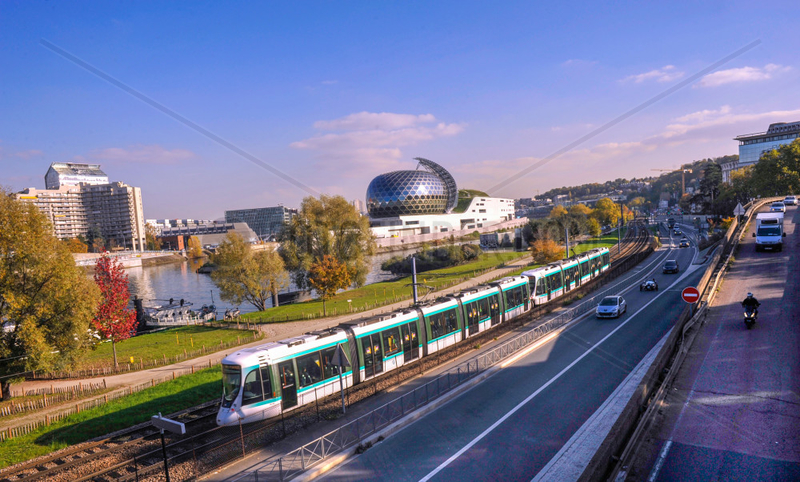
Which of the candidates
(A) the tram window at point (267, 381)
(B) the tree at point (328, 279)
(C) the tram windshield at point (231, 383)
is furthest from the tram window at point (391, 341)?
(B) the tree at point (328, 279)

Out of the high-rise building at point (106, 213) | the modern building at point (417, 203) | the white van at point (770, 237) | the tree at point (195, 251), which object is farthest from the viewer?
the high-rise building at point (106, 213)

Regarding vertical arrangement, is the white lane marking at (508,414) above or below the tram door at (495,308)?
below

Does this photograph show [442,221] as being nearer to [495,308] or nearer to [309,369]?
[495,308]

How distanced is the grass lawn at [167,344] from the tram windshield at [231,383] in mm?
16259

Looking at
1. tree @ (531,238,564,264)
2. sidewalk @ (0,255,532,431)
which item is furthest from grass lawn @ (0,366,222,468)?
tree @ (531,238,564,264)

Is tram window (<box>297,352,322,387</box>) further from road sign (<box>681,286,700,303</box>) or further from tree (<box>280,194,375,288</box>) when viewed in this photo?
tree (<box>280,194,375,288</box>)

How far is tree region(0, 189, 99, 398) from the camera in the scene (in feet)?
64.7

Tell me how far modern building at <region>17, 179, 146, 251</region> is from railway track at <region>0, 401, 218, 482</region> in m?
192

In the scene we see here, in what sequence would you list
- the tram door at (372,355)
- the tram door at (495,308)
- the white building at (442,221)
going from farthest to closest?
the white building at (442,221) → the tram door at (495,308) → the tram door at (372,355)

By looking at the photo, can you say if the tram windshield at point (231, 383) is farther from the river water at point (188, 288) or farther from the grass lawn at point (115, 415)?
the river water at point (188, 288)

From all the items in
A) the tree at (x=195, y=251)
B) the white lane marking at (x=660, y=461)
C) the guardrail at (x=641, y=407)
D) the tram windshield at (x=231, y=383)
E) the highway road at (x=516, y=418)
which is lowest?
the highway road at (x=516, y=418)

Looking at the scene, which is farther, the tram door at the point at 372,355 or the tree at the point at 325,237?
the tree at the point at 325,237

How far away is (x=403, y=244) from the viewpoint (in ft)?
404

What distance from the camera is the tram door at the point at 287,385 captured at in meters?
14.3
